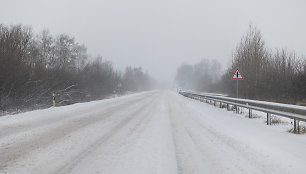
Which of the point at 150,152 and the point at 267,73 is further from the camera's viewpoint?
the point at 267,73

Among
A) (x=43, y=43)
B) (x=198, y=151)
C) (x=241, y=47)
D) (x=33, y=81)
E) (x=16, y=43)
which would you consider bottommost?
(x=198, y=151)

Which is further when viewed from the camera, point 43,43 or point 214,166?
point 43,43

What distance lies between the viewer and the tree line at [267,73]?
66.3 feet

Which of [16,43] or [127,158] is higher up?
[16,43]

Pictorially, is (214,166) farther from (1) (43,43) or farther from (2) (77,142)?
(1) (43,43)

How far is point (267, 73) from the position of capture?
877 inches

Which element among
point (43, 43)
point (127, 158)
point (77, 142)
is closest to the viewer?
point (127, 158)

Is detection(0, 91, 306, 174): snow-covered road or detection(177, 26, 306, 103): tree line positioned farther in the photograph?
detection(177, 26, 306, 103): tree line

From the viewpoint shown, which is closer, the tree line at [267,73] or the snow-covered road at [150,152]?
the snow-covered road at [150,152]

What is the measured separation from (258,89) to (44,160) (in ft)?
72.6

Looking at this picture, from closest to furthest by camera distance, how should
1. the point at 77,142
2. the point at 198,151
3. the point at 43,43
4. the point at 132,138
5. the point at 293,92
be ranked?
the point at 198,151, the point at 77,142, the point at 132,138, the point at 293,92, the point at 43,43

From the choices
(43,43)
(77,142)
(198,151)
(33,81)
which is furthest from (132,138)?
(43,43)

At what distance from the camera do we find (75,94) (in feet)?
76.8

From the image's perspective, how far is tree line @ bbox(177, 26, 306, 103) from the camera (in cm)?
2022
